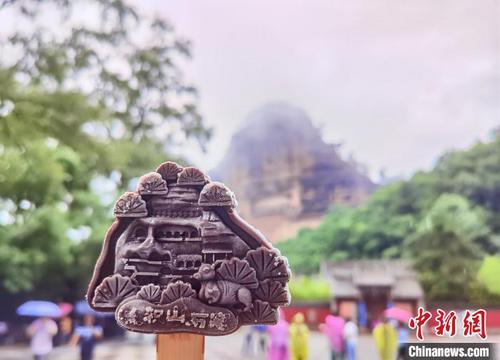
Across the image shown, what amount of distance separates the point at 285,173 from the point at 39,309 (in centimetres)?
224

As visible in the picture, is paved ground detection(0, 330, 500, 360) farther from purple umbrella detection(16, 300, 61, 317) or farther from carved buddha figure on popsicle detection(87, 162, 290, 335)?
carved buddha figure on popsicle detection(87, 162, 290, 335)

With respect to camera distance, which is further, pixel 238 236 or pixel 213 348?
pixel 213 348

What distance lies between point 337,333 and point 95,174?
2296 millimetres

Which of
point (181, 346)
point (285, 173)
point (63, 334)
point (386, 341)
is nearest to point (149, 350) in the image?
point (63, 334)

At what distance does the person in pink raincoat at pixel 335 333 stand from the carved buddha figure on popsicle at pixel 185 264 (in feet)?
7.91

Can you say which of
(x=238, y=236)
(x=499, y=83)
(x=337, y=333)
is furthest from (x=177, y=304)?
(x=499, y=83)

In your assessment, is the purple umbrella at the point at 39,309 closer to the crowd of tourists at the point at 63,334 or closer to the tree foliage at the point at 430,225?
the crowd of tourists at the point at 63,334

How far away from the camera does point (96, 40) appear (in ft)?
13.7

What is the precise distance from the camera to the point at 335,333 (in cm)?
389

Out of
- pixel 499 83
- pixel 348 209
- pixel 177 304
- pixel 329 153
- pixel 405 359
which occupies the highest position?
pixel 499 83

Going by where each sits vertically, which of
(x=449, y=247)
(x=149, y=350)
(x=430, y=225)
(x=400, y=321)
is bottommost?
(x=149, y=350)

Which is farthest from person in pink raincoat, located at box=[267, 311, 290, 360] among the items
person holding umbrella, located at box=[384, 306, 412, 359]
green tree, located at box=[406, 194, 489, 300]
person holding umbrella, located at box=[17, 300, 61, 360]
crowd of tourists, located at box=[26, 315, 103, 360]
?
person holding umbrella, located at box=[17, 300, 61, 360]

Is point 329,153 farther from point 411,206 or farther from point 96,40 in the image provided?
point 96,40

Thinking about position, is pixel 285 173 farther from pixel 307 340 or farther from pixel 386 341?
pixel 386 341
